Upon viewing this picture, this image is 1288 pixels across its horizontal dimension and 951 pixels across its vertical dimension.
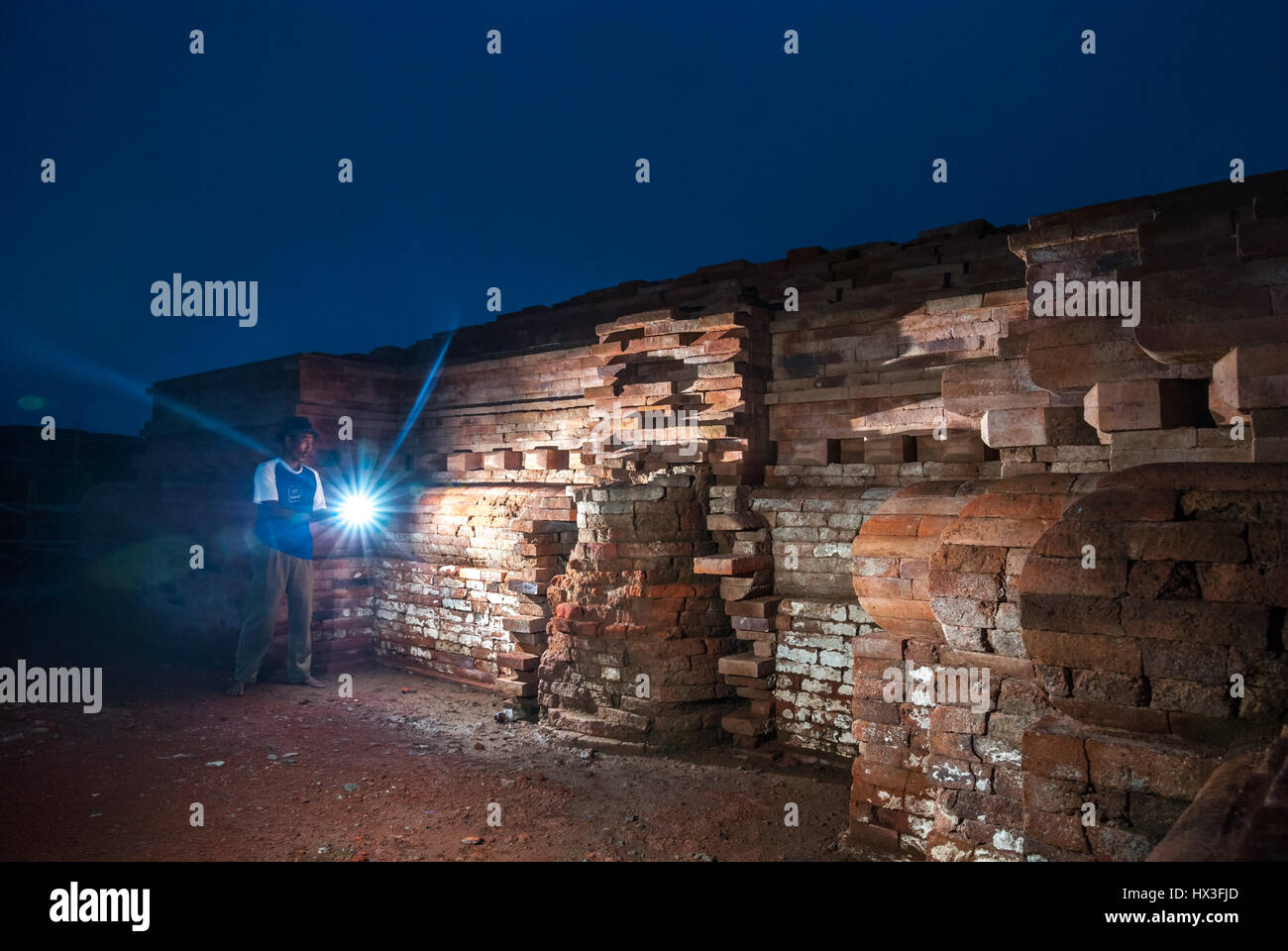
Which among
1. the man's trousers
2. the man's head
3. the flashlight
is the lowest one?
the man's trousers

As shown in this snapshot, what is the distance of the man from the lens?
8.01m

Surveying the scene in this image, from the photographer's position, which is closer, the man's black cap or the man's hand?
the man's hand

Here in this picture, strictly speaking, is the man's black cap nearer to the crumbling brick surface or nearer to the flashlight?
the crumbling brick surface

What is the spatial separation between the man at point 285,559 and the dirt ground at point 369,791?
30.2 inches

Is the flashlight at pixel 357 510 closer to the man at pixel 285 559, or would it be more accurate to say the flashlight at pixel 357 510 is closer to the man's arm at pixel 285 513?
the man at pixel 285 559

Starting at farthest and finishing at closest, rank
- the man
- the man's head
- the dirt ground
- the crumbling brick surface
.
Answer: the man's head
the man
the dirt ground
the crumbling brick surface

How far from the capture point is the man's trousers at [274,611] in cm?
801

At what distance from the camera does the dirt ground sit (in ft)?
15.0

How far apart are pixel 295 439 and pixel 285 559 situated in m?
1.23

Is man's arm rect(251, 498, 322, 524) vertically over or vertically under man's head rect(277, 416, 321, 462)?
under

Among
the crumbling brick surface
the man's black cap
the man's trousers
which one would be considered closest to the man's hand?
the man's trousers

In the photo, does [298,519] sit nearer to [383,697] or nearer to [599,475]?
[383,697]

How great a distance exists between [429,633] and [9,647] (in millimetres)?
4974

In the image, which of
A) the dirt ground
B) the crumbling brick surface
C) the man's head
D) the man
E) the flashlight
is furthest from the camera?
the flashlight
